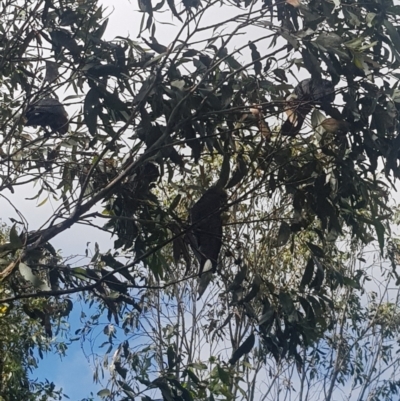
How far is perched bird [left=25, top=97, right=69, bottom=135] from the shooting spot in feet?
11.8

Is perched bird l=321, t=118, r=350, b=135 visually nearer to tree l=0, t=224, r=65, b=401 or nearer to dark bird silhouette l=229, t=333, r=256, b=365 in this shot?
dark bird silhouette l=229, t=333, r=256, b=365

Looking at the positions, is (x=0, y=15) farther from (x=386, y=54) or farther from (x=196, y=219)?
(x=386, y=54)

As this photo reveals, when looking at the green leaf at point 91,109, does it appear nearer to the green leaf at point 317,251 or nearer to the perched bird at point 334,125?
the perched bird at point 334,125

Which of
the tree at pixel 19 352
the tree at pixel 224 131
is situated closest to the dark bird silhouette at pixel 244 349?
the tree at pixel 224 131

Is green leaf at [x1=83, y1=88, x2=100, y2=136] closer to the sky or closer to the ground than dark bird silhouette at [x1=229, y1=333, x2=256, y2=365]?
closer to the sky

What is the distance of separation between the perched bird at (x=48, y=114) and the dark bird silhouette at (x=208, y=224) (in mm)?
742


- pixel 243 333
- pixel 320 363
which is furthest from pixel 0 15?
pixel 320 363

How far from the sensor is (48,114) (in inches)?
142

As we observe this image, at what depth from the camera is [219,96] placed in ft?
10.7

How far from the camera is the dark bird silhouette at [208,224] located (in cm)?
328

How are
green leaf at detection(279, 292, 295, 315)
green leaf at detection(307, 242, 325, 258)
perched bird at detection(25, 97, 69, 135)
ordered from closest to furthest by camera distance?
1. green leaf at detection(279, 292, 295, 315)
2. green leaf at detection(307, 242, 325, 258)
3. perched bird at detection(25, 97, 69, 135)

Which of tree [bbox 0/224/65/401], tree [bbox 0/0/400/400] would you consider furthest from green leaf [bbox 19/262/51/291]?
tree [bbox 0/224/65/401]

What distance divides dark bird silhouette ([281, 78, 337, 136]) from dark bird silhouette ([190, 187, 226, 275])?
0.39m

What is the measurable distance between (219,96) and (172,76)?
244mm
